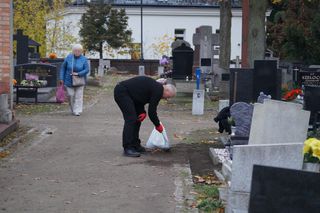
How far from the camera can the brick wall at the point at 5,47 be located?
14969mm

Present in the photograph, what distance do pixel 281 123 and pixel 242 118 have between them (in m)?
2.59

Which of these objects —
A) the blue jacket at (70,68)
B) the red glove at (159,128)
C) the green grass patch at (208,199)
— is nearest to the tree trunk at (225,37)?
the blue jacket at (70,68)

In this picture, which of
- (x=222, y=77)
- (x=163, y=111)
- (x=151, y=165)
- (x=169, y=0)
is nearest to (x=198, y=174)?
(x=151, y=165)

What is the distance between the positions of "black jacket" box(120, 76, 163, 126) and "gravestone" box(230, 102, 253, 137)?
1.27 metres

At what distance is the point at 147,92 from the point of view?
1173 cm

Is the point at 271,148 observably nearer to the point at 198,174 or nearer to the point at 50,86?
the point at 198,174

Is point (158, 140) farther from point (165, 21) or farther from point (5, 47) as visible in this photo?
point (165, 21)

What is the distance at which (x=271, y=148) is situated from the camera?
696cm

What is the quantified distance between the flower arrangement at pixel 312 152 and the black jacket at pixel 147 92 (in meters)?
4.76

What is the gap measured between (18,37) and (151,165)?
15482mm

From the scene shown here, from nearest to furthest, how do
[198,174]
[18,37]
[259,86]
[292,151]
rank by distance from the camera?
1. [292,151]
2. [198,174]
3. [259,86]
4. [18,37]

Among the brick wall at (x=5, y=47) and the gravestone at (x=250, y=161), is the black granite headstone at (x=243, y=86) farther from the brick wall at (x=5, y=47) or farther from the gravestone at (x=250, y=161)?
the gravestone at (x=250, y=161)

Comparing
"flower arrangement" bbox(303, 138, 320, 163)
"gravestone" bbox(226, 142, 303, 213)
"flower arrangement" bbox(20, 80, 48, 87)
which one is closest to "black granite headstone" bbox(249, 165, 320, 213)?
"gravestone" bbox(226, 142, 303, 213)

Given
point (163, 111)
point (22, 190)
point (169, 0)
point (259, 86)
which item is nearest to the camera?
point (22, 190)
